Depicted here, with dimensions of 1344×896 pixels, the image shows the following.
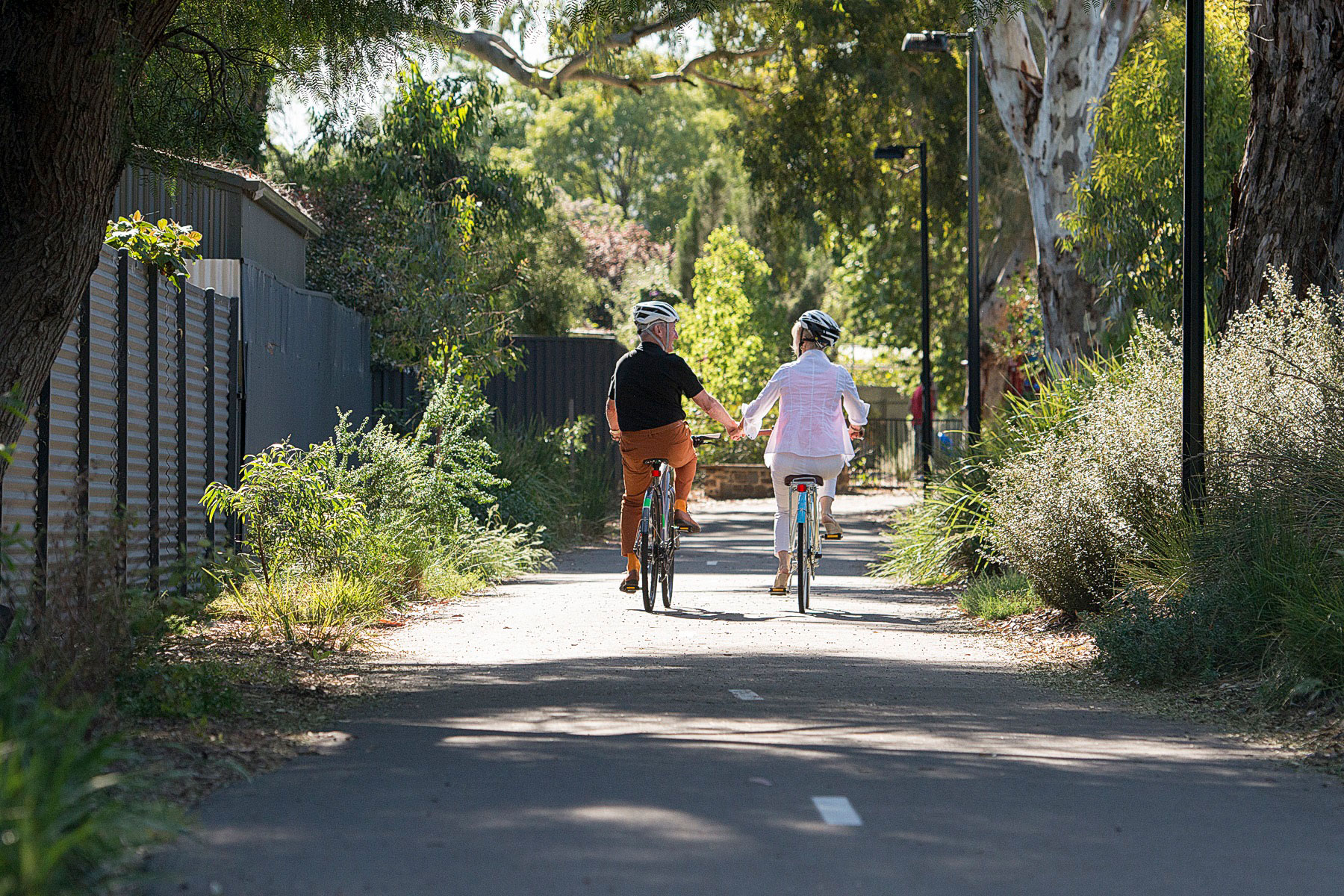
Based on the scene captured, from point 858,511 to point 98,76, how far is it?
71.5ft

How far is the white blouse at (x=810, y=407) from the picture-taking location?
38.8ft

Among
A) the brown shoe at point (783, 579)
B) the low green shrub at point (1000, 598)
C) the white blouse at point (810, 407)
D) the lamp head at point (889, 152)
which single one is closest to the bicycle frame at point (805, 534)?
the brown shoe at point (783, 579)

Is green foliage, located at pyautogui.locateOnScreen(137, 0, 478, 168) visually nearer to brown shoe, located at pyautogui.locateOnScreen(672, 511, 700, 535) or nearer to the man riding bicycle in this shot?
the man riding bicycle

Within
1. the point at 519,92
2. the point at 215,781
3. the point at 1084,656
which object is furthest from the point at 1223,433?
the point at 519,92

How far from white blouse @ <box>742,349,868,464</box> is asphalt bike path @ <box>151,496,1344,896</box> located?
315 cm

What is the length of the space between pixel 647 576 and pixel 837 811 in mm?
6256

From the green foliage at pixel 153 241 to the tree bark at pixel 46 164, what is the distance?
277 centimetres

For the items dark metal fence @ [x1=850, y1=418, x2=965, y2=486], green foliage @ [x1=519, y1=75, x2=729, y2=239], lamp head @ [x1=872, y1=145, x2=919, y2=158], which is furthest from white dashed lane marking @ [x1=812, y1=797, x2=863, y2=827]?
green foliage @ [x1=519, y1=75, x2=729, y2=239]

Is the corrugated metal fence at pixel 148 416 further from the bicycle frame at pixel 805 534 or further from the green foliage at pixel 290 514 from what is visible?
the bicycle frame at pixel 805 534

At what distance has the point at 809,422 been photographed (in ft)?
38.9

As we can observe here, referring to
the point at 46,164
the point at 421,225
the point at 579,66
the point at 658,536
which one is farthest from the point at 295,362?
the point at 579,66

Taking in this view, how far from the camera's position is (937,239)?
33281 mm

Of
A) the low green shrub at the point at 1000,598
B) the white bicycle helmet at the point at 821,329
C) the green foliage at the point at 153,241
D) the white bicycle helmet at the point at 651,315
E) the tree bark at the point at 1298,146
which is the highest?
the tree bark at the point at 1298,146

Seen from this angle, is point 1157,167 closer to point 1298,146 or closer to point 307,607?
point 1298,146
